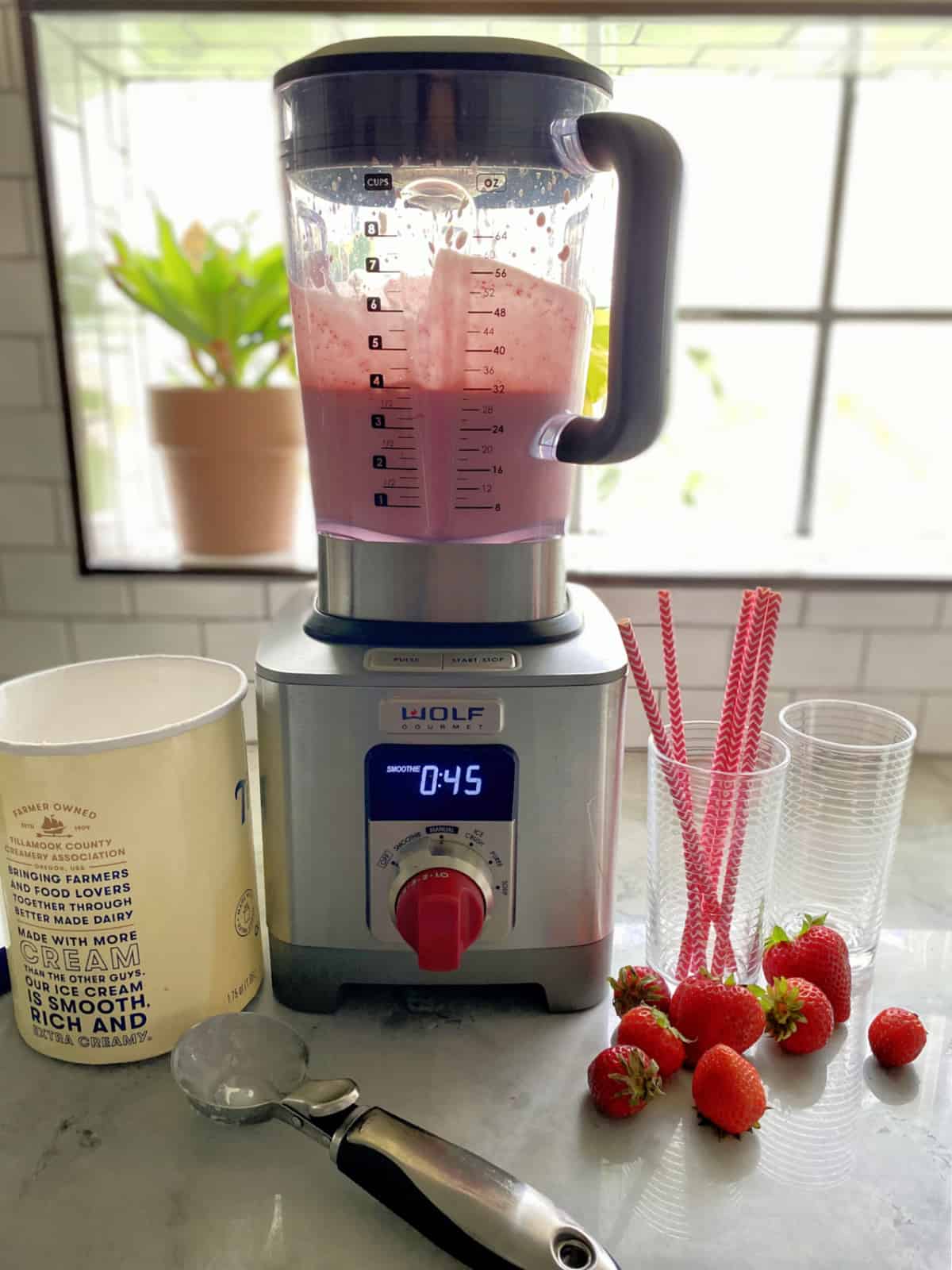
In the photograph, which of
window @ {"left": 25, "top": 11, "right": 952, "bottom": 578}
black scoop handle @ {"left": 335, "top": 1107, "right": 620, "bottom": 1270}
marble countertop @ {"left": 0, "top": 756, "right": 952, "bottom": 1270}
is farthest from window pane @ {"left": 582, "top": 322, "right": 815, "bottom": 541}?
black scoop handle @ {"left": 335, "top": 1107, "right": 620, "bottom": 1270}

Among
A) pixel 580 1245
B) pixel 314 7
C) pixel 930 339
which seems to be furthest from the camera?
pixel 930 339

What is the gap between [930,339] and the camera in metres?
1.19

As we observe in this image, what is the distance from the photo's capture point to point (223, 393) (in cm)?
104

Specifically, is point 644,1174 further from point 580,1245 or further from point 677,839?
point 677,839

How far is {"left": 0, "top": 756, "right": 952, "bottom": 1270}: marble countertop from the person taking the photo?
482 mm

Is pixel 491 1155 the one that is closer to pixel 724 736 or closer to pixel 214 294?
pixel 724 736

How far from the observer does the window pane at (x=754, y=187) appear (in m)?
1.11

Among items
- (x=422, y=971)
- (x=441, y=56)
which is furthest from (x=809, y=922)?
(x=441, y=56)

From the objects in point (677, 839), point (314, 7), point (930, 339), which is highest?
point (314, 7)

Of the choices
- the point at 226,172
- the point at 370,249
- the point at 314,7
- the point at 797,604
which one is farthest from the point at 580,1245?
the point at 226,172

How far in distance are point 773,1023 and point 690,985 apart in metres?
0.06

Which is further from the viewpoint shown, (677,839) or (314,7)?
(314,7)

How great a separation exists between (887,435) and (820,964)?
2.63ft

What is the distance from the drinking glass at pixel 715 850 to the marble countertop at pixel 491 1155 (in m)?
0.06
